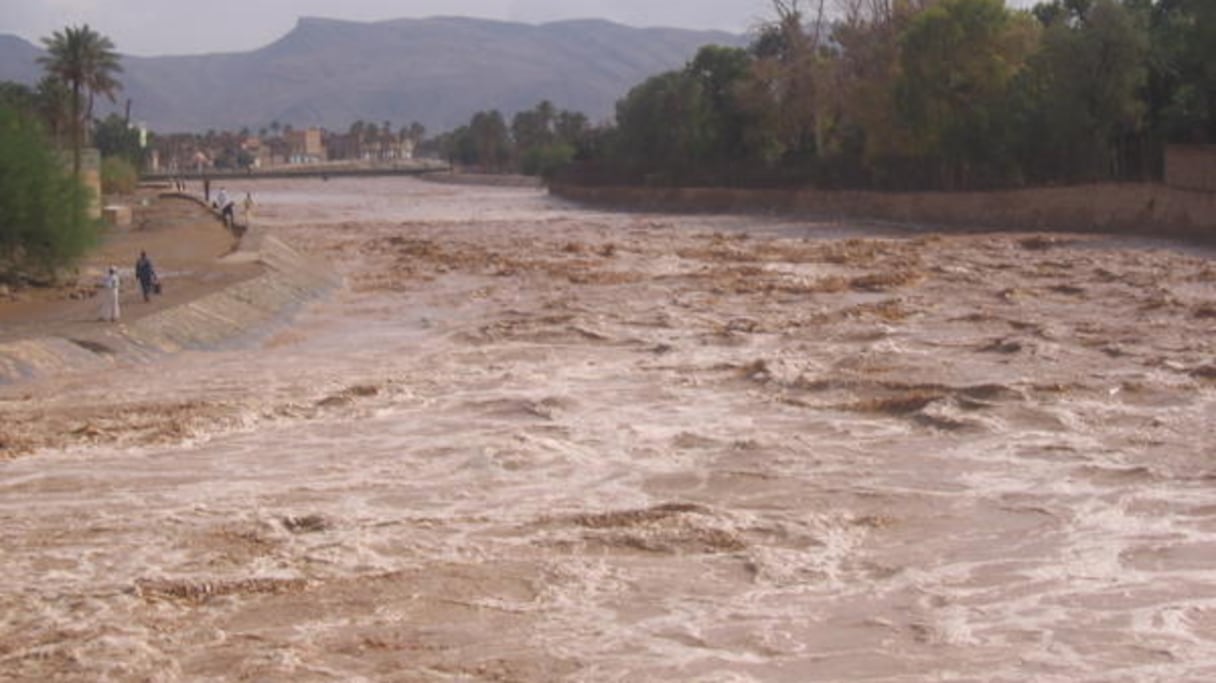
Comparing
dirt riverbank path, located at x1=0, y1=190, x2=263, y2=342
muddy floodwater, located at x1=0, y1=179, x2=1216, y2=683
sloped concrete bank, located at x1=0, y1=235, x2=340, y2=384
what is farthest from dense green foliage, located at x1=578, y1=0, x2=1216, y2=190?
sloped concrete bank, located at x1=0, y1=235, x2=340, y2=384

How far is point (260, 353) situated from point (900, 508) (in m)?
14.0

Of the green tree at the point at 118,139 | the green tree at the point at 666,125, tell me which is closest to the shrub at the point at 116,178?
the green tree at the point at 666,125

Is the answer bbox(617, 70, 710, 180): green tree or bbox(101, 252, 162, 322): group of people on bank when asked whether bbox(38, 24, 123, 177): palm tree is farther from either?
bbox(101, 252, 162, 322): group of people on bank

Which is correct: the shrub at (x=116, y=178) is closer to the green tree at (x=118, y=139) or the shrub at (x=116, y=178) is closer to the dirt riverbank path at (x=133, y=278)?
the dirt riverbank path at (x=133, y=278)

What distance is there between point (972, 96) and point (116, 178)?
49464mm

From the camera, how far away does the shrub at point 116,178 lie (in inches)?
3378

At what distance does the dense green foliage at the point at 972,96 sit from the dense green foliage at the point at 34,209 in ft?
116

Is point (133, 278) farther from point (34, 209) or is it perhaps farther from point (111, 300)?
point (111, 300)

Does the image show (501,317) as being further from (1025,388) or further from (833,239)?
(833,239)

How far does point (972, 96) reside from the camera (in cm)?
6391

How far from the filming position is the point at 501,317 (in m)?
30.4

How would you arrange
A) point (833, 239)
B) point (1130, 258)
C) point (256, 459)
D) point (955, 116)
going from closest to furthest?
point (256, 459), point (1130, 258), point (833, 239), point (955, 116)

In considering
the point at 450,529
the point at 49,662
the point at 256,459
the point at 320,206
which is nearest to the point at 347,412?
the point at 256,459

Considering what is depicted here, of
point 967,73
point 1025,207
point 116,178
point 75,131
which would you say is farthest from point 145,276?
point 116,178
